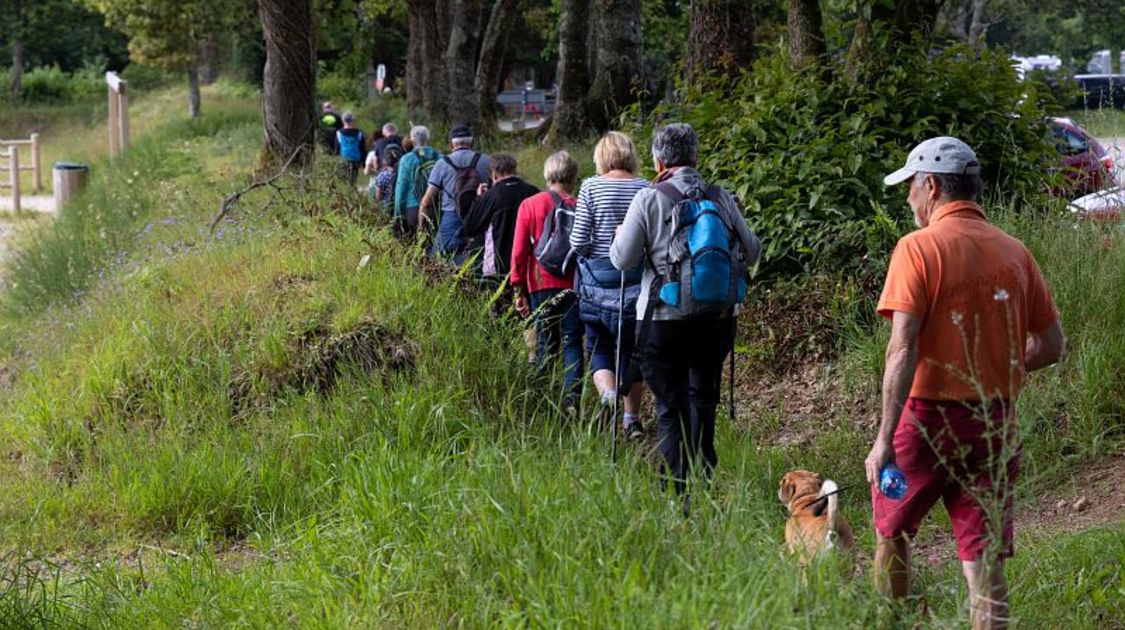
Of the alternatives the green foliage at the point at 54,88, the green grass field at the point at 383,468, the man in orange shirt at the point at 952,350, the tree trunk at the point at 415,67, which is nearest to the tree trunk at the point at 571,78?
the green grass field at the point at 383,468

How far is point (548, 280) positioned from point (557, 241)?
13.6 inches

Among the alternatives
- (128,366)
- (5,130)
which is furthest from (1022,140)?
(5,130)

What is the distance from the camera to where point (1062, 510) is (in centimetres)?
700

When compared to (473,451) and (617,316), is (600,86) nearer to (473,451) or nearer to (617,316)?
(617,316)

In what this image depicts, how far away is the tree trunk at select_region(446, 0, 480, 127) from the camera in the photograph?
24828 millimetres

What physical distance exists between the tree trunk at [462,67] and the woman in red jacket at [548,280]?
51.3 ft

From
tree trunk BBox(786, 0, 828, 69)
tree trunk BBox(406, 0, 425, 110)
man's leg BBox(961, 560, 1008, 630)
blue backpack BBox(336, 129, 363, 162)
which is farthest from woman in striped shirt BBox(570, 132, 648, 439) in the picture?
tree trunk BBox(406, 0, 425, 110)

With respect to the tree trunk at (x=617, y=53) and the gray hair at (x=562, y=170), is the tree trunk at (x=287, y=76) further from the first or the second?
the gray hair at (x=562, y=170)

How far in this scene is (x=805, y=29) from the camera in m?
13.1

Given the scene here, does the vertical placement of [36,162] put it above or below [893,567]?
below

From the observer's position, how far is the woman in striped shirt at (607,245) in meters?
7.88

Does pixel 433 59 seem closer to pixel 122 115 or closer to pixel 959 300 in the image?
pixel 122 115

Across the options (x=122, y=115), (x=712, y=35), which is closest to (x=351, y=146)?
(x=122, y=115)

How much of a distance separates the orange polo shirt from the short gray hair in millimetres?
2144
